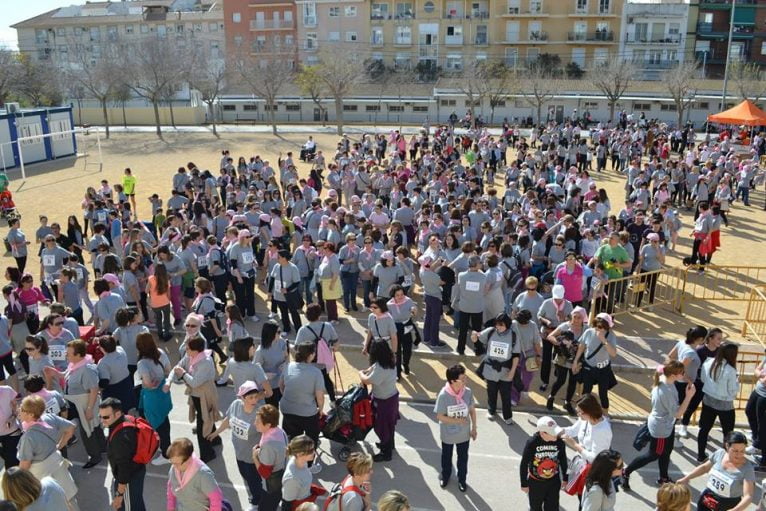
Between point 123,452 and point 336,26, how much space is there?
60528mm

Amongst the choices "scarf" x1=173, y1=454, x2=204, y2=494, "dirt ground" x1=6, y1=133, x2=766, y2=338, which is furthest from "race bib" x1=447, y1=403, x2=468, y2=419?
"dirt ground" x1=6, y1=133, x2=766, y2=338

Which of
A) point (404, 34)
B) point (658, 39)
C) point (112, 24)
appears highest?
point (112, 24)

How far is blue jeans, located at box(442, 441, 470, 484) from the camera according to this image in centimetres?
643

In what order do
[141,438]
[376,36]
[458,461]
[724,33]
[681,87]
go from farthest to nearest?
1. [376,36]
2. [724,33]
3. [681,87]
4. [458,461]
5. [141,438]

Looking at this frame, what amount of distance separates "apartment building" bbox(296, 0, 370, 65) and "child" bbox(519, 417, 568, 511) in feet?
190

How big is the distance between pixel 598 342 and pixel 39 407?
5651mm

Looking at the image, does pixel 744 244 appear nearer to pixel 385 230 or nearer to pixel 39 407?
pixel 385 230

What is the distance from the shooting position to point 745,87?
42750 mm

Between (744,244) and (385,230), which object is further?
(744,244)

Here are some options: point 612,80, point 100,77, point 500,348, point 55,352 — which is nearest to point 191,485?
point 55,352

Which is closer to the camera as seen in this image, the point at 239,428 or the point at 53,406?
the point at 239,428

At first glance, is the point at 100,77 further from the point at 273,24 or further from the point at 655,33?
the point at 655,33

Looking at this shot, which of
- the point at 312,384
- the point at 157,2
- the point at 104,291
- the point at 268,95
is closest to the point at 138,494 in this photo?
the point at 312,384

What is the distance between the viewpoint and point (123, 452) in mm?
5395
